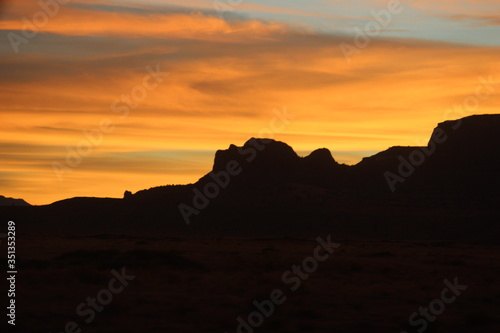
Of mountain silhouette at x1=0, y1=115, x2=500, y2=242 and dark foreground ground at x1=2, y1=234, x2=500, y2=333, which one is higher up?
mountain silhouette at x1=0, y1=115, x2=500, y2=242

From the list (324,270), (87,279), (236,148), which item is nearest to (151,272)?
(87,279)

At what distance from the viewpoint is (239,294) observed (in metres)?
25.2

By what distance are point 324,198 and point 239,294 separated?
94.8 meters

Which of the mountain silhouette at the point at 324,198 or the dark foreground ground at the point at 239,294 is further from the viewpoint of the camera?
the mountain silhouette at the point at 324,198

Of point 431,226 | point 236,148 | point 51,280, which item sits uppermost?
point 236,148

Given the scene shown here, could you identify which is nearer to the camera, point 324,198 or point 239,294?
point 239,294

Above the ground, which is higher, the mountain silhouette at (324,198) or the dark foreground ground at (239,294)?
the mountain silhouette at (324,198)

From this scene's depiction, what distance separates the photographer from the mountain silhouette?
4122 inches

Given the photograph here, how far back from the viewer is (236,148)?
150 metres

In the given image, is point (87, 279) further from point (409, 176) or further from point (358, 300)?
point (409, 176)

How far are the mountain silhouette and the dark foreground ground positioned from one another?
6623 cm

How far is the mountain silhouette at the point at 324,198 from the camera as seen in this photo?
10469 centimetres

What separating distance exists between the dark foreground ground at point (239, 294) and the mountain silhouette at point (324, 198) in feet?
217

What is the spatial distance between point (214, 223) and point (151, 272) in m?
82.2
